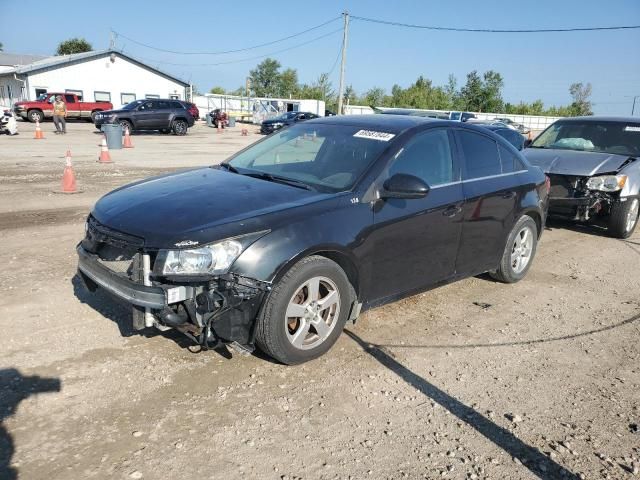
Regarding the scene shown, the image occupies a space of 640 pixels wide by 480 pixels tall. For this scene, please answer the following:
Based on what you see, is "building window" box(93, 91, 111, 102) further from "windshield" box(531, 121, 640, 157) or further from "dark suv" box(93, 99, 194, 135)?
"windshield" box(531, 121, 640, 157)

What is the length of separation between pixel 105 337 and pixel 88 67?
42.0 m

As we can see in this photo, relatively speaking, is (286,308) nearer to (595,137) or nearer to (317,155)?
(317,155)

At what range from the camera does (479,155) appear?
4.97 meters

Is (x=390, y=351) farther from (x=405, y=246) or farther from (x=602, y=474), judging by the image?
(x=602, y=474)

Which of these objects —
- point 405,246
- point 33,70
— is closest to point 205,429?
point 405,246

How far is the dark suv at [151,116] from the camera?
25781mm

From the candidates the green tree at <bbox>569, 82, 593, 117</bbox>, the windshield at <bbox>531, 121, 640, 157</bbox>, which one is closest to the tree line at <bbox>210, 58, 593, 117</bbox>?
the green tree at <bbox>569, 82, 593, 117</bbox>

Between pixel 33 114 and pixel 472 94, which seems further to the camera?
pixel 472 94

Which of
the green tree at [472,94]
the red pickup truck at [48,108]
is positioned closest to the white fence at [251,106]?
the red pickup truck at [48,108]

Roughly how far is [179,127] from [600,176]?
23.9 m

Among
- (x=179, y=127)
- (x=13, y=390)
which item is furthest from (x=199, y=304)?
(x=179, y=127)

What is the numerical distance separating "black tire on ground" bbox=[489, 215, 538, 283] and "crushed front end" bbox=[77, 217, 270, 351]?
3035 mm

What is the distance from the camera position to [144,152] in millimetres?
17938

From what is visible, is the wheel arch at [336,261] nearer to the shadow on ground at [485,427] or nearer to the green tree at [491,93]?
the shadow on ground at [485,427]
